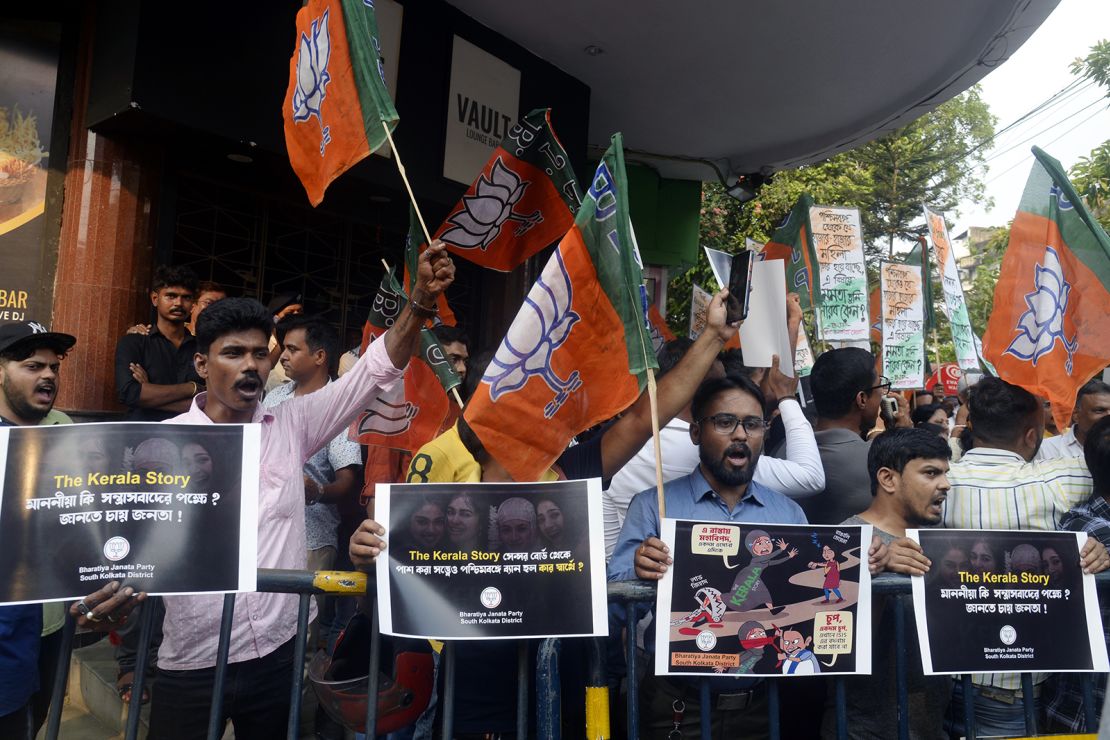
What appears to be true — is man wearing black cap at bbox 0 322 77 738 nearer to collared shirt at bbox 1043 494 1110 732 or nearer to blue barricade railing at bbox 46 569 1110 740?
blue barricade railing at bbox 46 569 1110 740

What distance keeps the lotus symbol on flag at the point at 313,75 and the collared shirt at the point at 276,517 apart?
41.2 inches

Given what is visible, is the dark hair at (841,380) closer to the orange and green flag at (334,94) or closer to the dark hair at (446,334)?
the dark hair at (446,334)

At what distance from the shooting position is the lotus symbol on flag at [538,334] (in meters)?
2.45

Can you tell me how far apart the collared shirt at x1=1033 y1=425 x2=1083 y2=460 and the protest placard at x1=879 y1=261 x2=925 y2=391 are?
5.03ft

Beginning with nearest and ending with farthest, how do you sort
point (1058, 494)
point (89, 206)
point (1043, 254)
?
point (1058, 494) < point (1043, 254) < point (89, 206)

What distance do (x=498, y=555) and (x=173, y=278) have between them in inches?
134

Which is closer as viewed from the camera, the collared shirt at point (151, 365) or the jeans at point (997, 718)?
the jeans at point (997, 718)

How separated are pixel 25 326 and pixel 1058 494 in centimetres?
382

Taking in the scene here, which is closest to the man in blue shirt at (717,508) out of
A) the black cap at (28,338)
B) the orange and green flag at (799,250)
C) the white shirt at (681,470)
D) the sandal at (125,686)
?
the white shirt at (681,470)

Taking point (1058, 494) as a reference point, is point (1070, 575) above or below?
below

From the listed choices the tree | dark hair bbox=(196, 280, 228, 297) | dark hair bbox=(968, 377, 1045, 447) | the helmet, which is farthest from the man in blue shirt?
the tree

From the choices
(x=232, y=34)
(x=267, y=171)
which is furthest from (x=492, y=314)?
(x=232, y=34)

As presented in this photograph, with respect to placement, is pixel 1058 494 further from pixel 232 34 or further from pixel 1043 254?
pixel 232 34

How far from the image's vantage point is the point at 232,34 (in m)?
5.22
